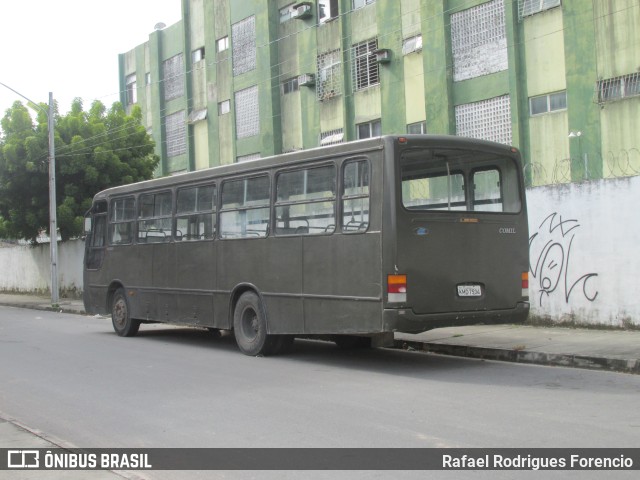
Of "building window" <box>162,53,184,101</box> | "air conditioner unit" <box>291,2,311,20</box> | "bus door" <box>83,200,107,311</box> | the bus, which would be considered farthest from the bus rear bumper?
"building window" <box>162,53,184,101</box>

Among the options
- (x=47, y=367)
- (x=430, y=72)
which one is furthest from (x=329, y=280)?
(x=430, y=72)

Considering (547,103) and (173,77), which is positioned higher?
(173,77)

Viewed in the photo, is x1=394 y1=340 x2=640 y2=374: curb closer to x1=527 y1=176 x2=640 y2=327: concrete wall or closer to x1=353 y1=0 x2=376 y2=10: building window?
x1=527 y1=176 x2=640 y2=327: concrete wall

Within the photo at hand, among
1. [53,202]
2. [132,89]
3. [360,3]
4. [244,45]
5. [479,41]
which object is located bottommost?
[53,202]

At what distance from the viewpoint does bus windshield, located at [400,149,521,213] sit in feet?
31.0

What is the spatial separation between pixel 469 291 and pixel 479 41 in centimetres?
1344

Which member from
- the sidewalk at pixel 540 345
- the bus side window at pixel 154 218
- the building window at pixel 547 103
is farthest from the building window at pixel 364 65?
the sidewalk at pixel 540 345

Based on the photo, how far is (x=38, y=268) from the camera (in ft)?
102

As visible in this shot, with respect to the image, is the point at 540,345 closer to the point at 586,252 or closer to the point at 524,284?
the point at 524,284

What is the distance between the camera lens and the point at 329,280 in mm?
9656

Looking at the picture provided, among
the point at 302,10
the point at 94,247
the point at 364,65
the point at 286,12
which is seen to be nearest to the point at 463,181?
the point at 94,247

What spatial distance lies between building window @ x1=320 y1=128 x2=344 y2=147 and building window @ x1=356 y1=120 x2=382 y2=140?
0.71 m

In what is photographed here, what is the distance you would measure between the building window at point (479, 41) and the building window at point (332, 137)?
512cm

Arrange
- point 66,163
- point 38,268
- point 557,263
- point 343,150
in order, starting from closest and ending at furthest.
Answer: point 343,150 < point 557,263 < point 66,163 < point 38,268
